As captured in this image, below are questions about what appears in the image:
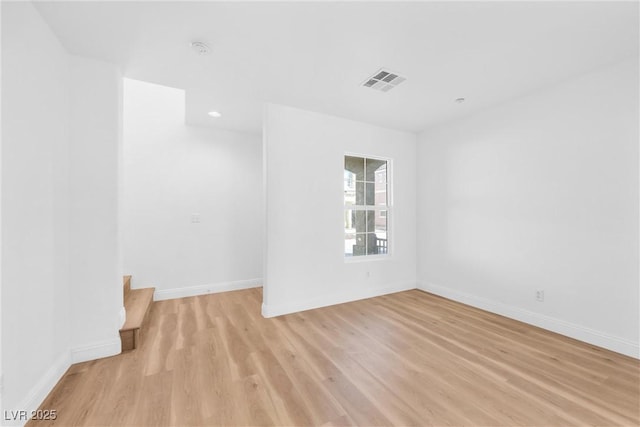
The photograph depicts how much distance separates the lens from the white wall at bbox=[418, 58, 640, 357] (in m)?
2.35

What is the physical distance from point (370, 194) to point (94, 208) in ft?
11.1

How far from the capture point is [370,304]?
11.9ft

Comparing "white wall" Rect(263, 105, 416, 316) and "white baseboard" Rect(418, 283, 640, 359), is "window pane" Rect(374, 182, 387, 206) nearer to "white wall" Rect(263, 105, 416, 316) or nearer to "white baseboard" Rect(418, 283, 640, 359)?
"white wall" Rect(263, 105, 416, 316)

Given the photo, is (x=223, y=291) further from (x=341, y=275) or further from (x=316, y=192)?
(x=316, y=192)

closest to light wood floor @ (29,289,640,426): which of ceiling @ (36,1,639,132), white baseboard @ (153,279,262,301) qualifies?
white baseboard @ (153,279,262,301)

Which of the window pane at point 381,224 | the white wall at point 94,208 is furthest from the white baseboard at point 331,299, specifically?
the white wall at point 94,208

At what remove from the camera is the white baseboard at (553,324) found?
90.8 inches

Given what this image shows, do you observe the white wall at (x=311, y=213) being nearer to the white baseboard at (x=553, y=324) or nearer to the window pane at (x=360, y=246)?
the window pane at (x=360, y=246)

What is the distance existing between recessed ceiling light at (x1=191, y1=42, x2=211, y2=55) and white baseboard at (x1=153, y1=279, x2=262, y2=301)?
10.3 ft

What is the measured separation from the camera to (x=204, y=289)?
3973 millimetres

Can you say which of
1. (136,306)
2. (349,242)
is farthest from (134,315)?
(349,242)

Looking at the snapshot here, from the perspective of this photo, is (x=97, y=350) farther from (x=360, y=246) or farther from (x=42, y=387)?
(x=360, y=246)

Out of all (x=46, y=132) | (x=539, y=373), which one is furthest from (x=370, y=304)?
(x=46, y=132)

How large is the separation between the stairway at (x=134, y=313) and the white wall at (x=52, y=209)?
0.09 meters
